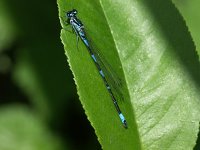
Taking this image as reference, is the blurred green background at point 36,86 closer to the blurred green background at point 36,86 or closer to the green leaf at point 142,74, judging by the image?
the blurred green background at point 36,86

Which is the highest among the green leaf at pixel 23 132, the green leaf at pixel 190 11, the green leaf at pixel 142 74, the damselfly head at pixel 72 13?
the damselfly head at pixel 72 13

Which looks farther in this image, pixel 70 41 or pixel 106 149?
pixel 70 41

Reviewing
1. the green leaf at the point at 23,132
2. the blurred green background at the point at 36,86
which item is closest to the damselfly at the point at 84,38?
the blurred green background at the point at 36,86

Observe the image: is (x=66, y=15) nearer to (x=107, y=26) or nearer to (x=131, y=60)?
(x=107, y=26)

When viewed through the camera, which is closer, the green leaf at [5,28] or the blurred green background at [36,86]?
the blurred green background at [36,86]

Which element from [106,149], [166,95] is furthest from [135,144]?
[166,95]

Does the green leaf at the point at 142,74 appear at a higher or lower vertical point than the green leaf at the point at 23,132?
higher

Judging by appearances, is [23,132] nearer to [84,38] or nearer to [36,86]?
[36,86]

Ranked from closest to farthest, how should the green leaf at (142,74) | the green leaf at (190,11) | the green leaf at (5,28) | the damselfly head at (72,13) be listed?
the green leaf at (142,74)
the damselfly head at (72,13)
the green leaf at (190,11)
the green leaf at (5,28)
